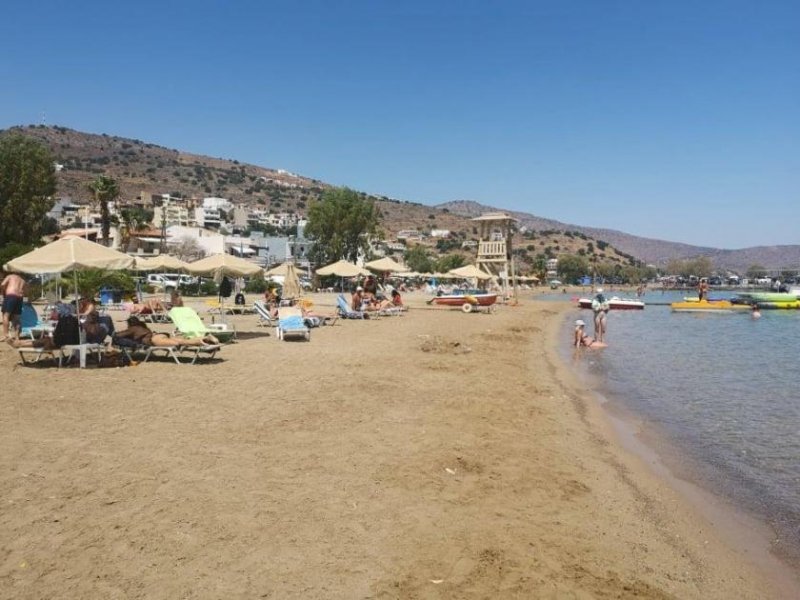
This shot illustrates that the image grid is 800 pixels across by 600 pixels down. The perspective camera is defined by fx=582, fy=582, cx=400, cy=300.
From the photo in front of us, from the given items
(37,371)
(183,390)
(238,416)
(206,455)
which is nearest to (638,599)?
(206,455)

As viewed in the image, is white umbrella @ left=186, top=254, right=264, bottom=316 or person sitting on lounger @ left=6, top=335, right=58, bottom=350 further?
white umbrella @ left=186, top=254, right=264, bottom=316

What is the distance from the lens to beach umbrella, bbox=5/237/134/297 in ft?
32.1

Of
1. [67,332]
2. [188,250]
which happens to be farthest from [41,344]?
[188,250]

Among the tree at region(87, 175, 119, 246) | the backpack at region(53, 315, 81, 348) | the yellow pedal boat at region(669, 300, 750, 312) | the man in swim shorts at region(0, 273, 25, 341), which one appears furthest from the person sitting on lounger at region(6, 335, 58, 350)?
the yellow pedal boat at region(669, 300, 750, 312)

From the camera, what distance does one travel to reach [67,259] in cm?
982

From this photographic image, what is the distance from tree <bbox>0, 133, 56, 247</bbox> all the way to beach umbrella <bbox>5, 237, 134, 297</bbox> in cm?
3096

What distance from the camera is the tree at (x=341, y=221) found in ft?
168

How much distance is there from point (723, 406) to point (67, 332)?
11.8m

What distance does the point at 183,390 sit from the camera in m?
8.59

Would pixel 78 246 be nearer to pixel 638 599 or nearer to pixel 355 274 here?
pixel 638 599

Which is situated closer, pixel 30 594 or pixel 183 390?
pixel 30 594

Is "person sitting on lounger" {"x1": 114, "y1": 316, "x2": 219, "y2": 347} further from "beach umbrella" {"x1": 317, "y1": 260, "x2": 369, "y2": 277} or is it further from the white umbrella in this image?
"beach umbrella" {"x1": 317, "y1": 260, "x2": 369, "y2": 277}

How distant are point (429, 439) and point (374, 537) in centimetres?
251

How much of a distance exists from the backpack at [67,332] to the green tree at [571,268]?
128m
